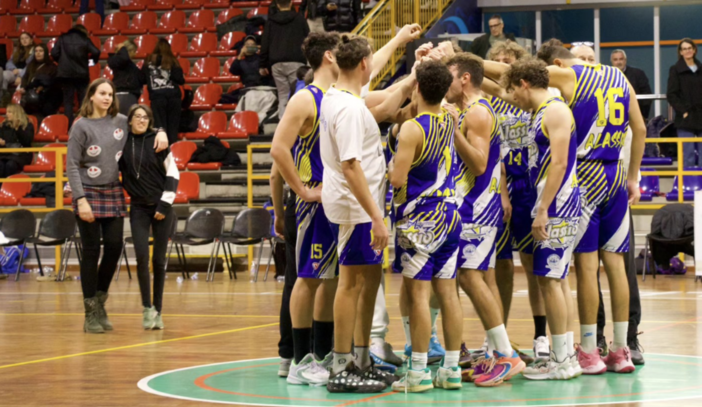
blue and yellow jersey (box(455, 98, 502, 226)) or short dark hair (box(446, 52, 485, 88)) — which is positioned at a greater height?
short dark hair (box(446, 52, 485, 88))

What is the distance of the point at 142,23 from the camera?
1969 centimetres

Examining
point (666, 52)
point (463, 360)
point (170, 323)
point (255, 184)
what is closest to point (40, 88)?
point (255, 184)

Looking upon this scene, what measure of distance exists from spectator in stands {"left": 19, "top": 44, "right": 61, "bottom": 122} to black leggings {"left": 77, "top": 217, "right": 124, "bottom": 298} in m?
10.5

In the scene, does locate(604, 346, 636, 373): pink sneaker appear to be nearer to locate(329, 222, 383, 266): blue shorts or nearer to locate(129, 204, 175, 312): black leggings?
locate(329, 222, 383, 266): blue shorts

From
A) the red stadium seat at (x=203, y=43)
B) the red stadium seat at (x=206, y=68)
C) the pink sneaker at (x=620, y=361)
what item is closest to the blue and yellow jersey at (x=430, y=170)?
the pink sneaker at (x=620, y=361)

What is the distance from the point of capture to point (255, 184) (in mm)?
15422

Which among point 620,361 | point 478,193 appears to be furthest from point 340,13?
point 620,361

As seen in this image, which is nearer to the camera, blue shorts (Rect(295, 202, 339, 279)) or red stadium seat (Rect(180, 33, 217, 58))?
blue shorts (Rect(295, 202, 339, 279))

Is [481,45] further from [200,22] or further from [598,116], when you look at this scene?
[598,116]

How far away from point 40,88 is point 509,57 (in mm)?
12941

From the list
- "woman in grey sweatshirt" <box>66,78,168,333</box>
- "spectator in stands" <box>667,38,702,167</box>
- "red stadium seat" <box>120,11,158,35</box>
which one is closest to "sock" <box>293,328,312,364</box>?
"woman in grey sweatshirt" <box>66,78,168,333</box>

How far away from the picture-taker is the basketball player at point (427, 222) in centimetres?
501

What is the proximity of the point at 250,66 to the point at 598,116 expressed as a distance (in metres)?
11.5

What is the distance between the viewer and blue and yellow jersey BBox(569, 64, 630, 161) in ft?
18.7
